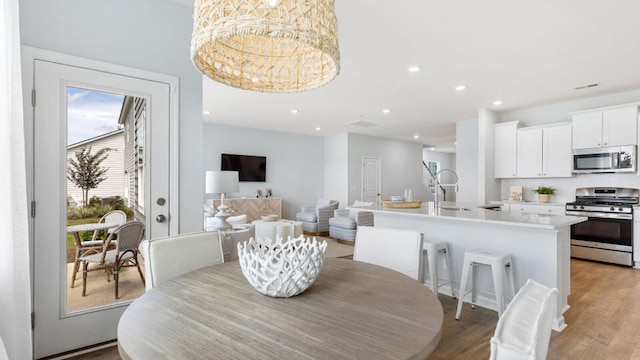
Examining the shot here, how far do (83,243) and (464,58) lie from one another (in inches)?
155

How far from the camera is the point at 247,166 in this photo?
7809 mm

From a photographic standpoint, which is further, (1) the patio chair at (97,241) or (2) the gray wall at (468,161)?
(2) the gray wall at (468,161)

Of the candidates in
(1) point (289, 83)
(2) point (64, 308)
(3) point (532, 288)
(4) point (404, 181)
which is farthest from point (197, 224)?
(4) point (404, 181)

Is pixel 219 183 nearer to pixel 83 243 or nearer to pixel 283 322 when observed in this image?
pixel 83 243

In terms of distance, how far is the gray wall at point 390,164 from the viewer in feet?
28.0

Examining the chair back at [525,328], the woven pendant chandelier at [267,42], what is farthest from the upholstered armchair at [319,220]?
the chair back at [525,328]

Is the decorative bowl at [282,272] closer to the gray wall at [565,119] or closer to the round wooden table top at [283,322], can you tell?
the round wooden table top at [283,322]

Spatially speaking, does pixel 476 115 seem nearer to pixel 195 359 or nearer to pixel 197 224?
pixel 197 224

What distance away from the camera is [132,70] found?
2.31 metres

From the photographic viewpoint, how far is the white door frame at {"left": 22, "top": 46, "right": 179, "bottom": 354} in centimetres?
194

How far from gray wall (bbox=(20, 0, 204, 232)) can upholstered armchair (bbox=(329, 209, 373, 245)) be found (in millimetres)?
3824

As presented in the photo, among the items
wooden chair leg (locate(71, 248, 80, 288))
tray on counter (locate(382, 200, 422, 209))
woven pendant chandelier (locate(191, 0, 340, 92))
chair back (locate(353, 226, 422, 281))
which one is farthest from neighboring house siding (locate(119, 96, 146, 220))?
tray on counter (locate(382, 200, 422, 209))

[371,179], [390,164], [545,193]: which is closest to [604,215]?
[545,193]

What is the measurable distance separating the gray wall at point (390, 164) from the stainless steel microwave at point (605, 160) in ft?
15.5
